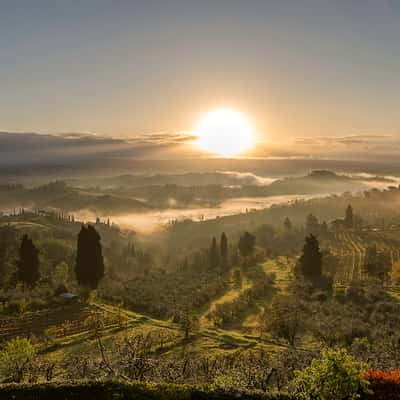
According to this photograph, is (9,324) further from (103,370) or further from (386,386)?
(386,386)

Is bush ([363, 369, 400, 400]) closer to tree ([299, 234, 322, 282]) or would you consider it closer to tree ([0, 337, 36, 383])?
tree ([0, 337, 36, 383])

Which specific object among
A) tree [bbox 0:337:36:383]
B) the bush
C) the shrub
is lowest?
tree [bbox 0:337:36:383]

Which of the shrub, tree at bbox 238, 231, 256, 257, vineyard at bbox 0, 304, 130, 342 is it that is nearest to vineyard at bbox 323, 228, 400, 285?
Answer: tree at bbox 238, 231, 256, 257

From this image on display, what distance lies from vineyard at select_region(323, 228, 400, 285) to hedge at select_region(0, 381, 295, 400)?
66555 mm

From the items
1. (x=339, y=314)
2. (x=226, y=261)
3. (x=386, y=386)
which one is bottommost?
(x=226, y=261)

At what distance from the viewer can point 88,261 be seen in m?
80.3

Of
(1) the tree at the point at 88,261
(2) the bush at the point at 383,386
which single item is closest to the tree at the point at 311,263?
(1) the tree at the point at 88,261

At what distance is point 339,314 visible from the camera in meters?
61.5

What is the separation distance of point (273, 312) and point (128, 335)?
20808mm

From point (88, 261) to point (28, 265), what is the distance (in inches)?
472

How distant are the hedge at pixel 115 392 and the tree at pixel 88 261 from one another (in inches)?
2238

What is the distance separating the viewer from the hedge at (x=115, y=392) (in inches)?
908

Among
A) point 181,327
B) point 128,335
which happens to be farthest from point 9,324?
point 181,327

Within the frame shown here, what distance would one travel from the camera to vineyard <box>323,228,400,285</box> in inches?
3745
